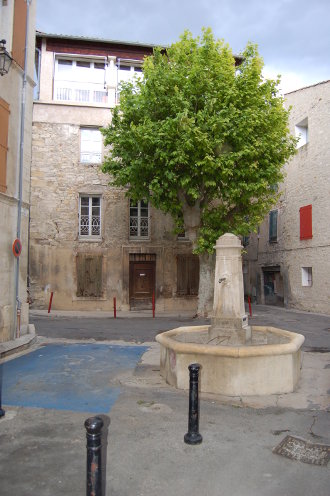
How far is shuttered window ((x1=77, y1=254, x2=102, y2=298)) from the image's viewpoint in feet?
58.6

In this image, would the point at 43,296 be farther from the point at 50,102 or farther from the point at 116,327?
the point at 50,102

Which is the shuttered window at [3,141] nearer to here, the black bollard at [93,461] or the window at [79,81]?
the black bollard at [93,461]

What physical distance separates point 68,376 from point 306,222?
558 inches

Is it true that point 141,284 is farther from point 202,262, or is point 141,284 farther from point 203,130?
point 203,130

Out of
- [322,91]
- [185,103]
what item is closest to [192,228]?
[185,103]

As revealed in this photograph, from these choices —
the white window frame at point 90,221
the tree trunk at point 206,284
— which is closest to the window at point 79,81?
the white window frame at point 90,221

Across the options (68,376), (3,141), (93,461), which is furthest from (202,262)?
(93,461)

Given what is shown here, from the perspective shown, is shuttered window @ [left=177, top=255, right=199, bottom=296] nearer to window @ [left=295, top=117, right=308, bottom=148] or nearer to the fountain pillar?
window @ [left=295, top=117, right=308, bottom=148]

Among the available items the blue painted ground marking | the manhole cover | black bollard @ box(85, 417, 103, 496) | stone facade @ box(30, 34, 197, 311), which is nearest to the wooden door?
stone facade @ box(30, 34, 197, 311)

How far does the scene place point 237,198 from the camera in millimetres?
13609

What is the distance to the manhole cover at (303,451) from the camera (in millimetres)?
3775

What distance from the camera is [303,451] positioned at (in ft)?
13.0

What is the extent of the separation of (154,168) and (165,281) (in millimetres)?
6941

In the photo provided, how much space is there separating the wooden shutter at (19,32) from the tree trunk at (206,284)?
8.63 meters
